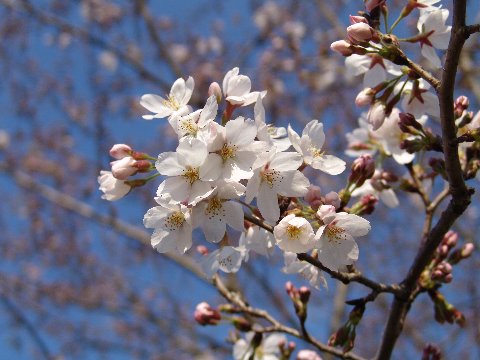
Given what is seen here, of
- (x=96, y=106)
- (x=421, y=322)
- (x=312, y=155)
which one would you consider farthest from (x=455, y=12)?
(x=421, y=322)

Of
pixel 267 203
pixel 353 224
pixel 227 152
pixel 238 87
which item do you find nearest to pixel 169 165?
pixel 227 152

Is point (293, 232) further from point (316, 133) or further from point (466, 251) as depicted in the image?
point (466, 251)

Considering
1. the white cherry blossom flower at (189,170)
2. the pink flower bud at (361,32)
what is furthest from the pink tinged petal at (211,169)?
the pink flower bud at (361,32)

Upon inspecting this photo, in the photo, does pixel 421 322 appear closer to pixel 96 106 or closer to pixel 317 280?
pixel 96 106

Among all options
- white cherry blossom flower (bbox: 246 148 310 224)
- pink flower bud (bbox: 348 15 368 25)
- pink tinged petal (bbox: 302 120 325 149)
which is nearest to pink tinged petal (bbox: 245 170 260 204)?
white cherry blossom flower (bbox: 246 148 310 224)

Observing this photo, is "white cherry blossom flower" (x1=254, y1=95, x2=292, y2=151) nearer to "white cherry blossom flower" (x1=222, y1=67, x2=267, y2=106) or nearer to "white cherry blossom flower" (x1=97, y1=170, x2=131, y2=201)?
"white cherry blossom flower" (x1=222, y1=67, x2=267, y2=106)
